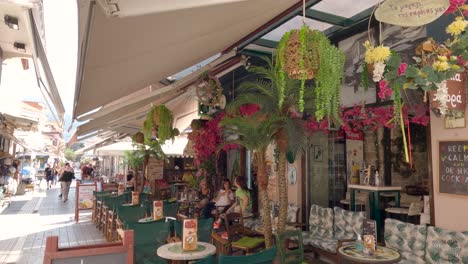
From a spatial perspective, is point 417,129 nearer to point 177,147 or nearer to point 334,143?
point 334,143

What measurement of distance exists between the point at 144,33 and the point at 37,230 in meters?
7.61

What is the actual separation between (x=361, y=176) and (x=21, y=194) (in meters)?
15.7

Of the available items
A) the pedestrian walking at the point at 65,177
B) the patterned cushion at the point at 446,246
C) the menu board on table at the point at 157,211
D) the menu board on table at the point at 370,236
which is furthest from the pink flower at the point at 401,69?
the pedestrian walking at the point at 65,177

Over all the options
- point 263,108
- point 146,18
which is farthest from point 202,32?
point 263,108

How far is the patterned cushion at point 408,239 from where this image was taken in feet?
12.9

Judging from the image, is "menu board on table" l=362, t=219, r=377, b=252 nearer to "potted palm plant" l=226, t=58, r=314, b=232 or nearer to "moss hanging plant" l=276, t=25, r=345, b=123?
"potted palm plant" l=226, t=58, r=314, b=232

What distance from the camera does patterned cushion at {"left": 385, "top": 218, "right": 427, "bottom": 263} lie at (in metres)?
3.92

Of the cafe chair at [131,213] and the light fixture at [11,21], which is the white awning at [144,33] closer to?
the light fixture at [11,21]

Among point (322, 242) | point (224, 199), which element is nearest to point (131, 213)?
point (224, 199)

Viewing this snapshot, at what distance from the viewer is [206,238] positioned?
13.4ft

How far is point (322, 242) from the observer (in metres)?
4.92

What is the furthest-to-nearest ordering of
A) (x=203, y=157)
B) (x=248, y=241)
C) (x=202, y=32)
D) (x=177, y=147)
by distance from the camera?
(x=177, y=147), (x=203, y=157), (x=248, y=241), (x=202, y=32)

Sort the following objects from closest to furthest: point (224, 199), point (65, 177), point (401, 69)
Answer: point (401, 69), point (224, 199), point (65, 177)

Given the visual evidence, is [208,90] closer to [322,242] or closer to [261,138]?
[261,138]
